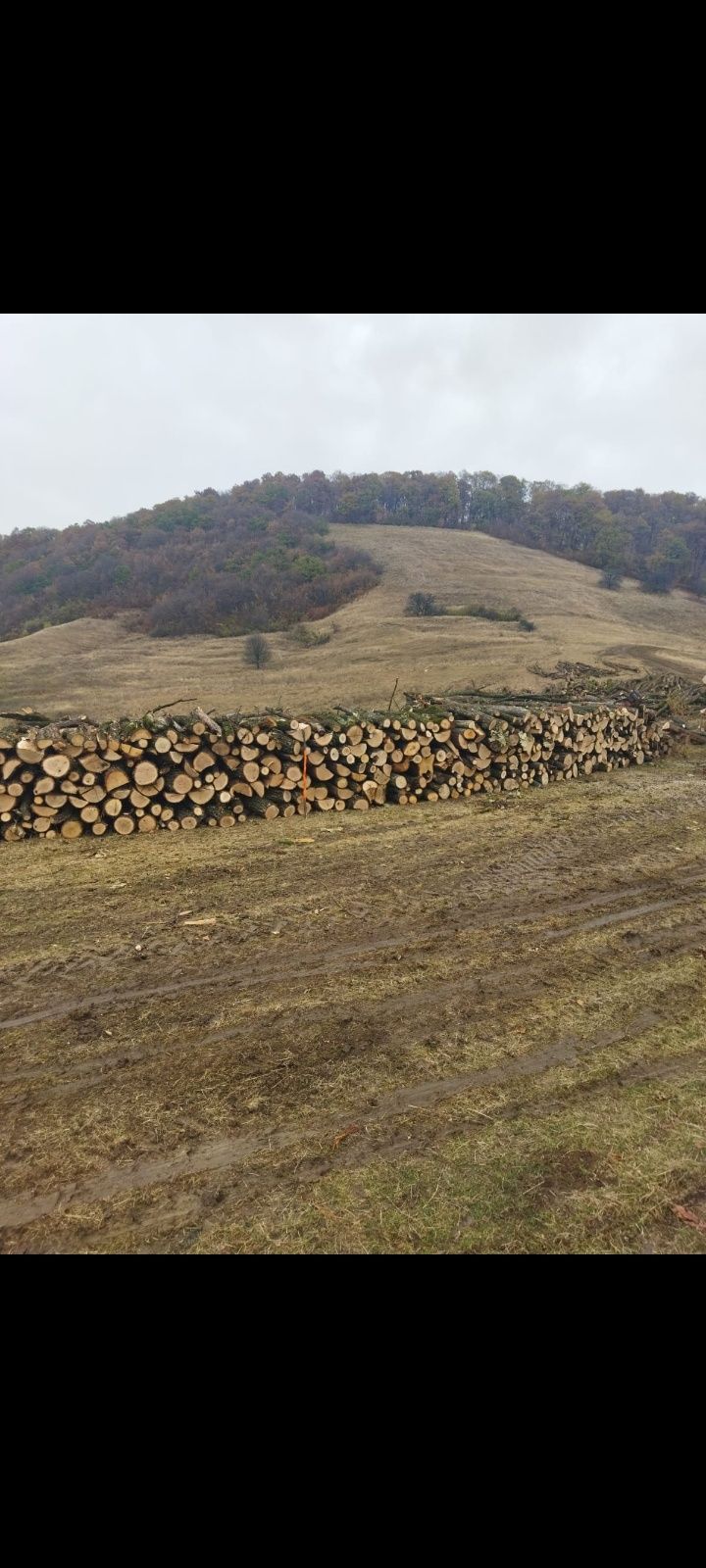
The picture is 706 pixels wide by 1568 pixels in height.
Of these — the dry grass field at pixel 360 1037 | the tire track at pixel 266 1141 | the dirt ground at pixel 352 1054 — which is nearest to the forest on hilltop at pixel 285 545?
the dry grass field at pixel 360 1037

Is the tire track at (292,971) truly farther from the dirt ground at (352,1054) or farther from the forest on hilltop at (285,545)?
the forest on hilltop at (285,545)

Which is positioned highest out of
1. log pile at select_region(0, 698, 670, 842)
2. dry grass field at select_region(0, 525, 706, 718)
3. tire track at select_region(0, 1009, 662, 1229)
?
dry grass field at select_region(0, 525, 706, 718)

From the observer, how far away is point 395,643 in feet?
78.0

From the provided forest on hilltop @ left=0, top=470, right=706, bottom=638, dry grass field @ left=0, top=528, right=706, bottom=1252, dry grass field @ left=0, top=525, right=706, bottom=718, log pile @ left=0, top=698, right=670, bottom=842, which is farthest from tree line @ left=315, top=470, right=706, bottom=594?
dry grass field @ left=0, top=528, right=706, bottom=1252

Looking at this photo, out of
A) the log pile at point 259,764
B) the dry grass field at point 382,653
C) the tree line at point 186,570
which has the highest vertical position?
the tree line at point 186,570

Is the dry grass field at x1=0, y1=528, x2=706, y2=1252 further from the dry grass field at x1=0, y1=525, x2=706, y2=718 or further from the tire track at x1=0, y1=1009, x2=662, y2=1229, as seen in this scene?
the dry grass field at x1=0, y1=525, x2=706, y2=718

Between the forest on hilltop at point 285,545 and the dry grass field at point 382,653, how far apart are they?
11.2 ft

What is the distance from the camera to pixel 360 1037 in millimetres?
3516

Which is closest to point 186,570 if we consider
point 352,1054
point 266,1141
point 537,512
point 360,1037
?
point 537,512

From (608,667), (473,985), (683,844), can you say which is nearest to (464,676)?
(608,667)

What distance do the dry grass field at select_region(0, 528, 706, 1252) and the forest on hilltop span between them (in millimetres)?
25675

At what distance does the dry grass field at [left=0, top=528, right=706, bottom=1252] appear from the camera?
2.44 m

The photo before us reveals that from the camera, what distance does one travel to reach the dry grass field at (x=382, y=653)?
1834 cm
